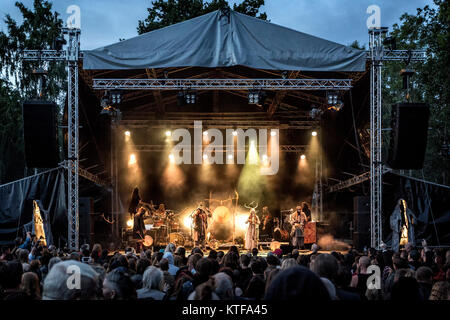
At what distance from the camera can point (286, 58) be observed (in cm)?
1256

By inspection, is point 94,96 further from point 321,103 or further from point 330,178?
point 330,178

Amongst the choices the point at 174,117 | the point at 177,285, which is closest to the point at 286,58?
the point at 174,117

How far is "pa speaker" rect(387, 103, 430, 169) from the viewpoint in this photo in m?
11.8

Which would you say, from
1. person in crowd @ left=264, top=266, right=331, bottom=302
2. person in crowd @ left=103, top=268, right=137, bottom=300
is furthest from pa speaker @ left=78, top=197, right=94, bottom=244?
person in crowd @ left=264, top=266, right=331, bottom=302

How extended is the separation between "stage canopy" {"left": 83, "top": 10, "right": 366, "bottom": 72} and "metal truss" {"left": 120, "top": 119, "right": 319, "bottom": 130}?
638 cm

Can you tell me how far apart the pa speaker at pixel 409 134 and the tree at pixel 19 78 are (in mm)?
20243

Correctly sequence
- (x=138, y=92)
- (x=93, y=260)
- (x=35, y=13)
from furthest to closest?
1. (x=35, y=13)
2. (x=138, y=92)
3. (x=93, y=260)

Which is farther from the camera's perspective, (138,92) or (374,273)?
(138,92)

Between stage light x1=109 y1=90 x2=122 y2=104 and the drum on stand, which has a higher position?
stage light x1=109 y1=90 x2=122 y2=104

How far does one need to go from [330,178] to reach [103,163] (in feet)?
28.2

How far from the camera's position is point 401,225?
44.5ft

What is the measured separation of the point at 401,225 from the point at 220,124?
8.31 metres

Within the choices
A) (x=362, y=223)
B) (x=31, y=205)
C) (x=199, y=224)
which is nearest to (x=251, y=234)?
(x=199, y=224)

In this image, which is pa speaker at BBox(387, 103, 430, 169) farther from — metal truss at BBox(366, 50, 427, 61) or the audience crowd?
the audience crowd
